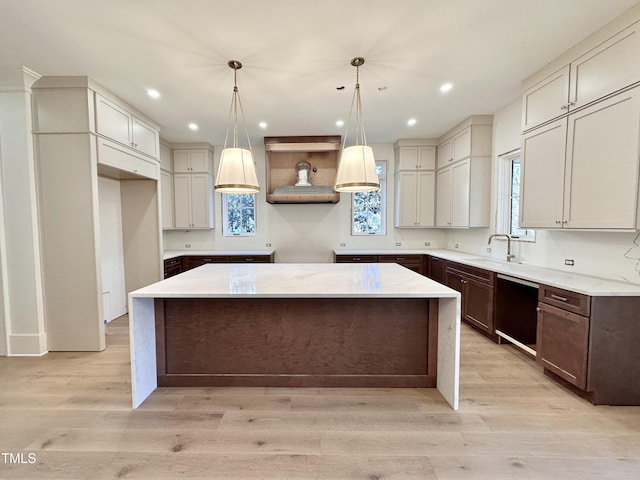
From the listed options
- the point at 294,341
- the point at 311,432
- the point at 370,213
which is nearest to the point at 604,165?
the point at 294,341

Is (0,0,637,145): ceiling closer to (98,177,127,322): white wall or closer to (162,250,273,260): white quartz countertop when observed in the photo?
(98,177,127,322): white wall

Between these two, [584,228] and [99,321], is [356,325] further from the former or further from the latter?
[99,321]

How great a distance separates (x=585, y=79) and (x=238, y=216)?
15.5 feet

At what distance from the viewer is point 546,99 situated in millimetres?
2600

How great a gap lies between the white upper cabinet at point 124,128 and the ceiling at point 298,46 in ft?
0.59

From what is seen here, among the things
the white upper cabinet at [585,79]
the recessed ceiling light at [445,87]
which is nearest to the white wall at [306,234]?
the recessed ceiling light at [445,87]

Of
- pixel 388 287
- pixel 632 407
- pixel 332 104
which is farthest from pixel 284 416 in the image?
pixel 332 104

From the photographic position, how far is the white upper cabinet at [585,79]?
6.40ft

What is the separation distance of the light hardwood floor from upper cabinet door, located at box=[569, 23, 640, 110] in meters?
2.30

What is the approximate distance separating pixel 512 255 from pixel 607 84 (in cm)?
191

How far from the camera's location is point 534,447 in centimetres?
164

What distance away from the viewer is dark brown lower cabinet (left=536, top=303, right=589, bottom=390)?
6.59 ft

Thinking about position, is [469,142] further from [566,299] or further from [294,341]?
[294,341]

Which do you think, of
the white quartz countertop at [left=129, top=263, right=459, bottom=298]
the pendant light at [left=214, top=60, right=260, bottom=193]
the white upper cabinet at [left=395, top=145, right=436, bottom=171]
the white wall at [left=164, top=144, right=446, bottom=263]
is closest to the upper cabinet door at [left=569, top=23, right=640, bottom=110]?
the white quartz countertop at [left=129, top=263, right=459, bottom=298]
